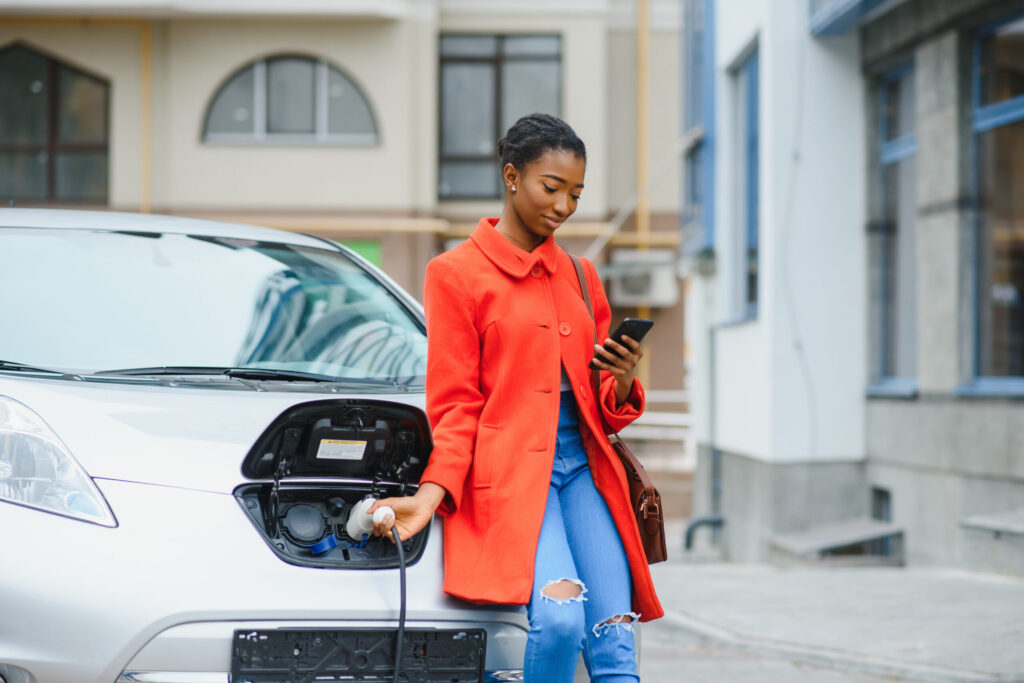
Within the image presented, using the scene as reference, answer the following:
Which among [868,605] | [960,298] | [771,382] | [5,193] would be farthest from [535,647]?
[5,193]

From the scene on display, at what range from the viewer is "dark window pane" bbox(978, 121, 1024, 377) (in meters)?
8.80

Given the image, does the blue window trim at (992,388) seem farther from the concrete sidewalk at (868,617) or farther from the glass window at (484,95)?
the glass window at (484,95)

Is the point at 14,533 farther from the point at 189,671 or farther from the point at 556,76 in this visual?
the point at 556,76

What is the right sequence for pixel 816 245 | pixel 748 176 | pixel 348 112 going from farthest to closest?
pixel 348 112 < pixel 748 176 < pixel 816 245

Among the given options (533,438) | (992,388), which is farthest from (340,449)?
(992,388)

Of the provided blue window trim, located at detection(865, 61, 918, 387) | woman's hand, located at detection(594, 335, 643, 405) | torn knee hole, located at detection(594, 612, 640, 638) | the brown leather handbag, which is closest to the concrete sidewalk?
blue window trim, located at detection(865, 61, 918, 387)

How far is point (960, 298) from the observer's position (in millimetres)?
9164

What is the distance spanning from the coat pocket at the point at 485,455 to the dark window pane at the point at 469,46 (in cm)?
1835

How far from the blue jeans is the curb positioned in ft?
9.64

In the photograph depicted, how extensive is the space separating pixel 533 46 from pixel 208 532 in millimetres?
18487

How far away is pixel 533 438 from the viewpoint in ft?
10.2

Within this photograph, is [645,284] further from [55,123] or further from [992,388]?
[992,388]

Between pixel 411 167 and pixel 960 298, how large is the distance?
39.0 feet

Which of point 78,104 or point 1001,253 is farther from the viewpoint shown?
point 78,104
